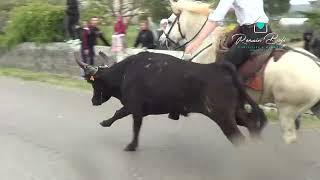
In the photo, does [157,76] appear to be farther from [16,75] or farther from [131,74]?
[16,75]

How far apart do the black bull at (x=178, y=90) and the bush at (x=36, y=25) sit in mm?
11530

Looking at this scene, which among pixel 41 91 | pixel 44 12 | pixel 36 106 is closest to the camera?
pixel 36 106

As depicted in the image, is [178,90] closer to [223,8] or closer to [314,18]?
[223,8]

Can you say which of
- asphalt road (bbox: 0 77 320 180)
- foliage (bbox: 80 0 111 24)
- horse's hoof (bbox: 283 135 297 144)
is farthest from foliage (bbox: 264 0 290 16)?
horse's hoof (bbox: 283 135 297 144)

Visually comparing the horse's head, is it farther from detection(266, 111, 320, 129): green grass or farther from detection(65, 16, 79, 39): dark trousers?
detection(65, 16, 79, 39): dark trousers

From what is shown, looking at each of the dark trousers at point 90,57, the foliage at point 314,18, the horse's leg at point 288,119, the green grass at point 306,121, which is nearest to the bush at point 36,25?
the dark trousers at point 90,57

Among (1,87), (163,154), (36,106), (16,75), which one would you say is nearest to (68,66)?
(16,75)

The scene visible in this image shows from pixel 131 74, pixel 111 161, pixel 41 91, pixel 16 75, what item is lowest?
pixel 16 75

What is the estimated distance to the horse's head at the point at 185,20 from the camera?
8320 millimetres

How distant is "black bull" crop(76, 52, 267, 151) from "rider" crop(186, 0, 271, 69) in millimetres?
383

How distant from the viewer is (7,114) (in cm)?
1097

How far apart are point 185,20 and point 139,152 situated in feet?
6.25

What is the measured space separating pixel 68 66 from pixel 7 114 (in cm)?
706

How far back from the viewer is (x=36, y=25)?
1959 centimetres
